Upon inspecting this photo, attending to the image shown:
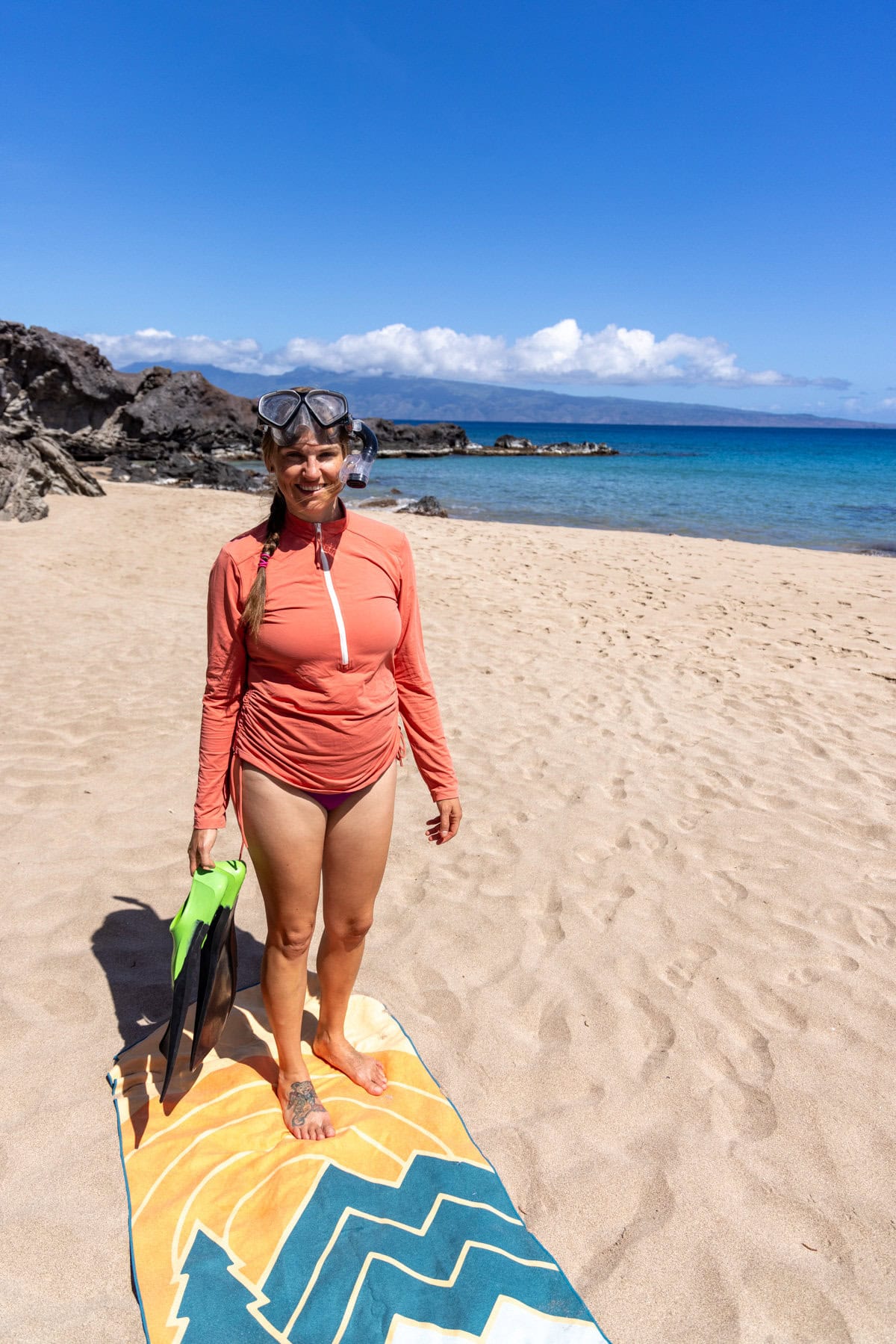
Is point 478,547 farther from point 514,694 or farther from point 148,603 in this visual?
point 514,694

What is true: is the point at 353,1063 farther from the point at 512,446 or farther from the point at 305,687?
the point at 512,446

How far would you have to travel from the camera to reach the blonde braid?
205 centimetres

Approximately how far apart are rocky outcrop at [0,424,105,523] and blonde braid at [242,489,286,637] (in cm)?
1332

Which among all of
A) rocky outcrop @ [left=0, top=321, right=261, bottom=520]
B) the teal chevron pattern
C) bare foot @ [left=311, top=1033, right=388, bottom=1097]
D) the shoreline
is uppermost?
rocky outcrop @ [left=0, top=321, right=261, bottom=520]

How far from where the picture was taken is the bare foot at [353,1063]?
2611mm

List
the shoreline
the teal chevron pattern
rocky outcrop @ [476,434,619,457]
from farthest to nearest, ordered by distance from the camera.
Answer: rocky outcrop @ [476,434,619,457] < the shoreline < the teal chevron pattern

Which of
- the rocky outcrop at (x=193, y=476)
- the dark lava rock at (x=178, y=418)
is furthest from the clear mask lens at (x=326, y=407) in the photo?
the dark lava rock at (x=178, y=418)

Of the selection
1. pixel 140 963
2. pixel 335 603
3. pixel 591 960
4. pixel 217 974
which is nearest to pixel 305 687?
pixel 335 603

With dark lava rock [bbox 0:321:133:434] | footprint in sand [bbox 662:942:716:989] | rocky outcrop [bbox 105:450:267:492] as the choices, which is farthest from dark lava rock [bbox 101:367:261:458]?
footprint in sand [bbox 662:942:716:989]

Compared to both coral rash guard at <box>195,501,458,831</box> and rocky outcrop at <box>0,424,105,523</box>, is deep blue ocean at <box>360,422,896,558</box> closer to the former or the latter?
rocky outcrop at <box>0,424,105,523</box>

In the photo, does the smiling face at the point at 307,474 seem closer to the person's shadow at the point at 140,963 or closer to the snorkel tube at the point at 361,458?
the snorkel tube at the point at 361,458

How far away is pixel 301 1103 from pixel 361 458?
1970 mm

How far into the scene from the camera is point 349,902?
2.38m

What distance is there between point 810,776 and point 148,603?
7.15 metres
